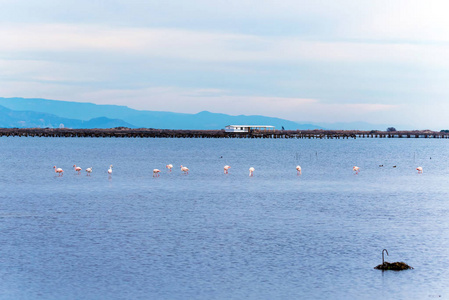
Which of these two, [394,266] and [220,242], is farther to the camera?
[220,242]

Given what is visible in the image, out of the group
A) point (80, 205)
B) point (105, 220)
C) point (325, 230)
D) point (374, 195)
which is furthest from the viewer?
point (374, 195)

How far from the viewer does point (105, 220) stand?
32906mm

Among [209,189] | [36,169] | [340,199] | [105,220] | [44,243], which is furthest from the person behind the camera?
[36,169]

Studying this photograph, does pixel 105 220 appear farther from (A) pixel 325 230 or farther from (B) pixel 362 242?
(B) pixel 362 242

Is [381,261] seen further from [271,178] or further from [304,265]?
[271,178]

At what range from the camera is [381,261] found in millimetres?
23547

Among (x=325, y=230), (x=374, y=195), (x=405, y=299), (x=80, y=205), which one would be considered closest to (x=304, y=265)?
(x=405, y=299)

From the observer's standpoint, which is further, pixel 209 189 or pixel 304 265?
pixel 209 189

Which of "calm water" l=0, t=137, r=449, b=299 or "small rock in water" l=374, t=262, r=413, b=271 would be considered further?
"small rock in water" l=374, t=262, r=413, b=271

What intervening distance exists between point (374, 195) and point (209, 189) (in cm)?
1310

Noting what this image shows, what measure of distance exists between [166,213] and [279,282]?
15.8 meters

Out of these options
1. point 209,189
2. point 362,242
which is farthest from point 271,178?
point 362,242

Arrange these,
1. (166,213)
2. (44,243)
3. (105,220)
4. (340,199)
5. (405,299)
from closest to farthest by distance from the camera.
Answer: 1. (405,299)
2. (44,243)
3. (105,220)
4. (166,213)
5. (340,199)

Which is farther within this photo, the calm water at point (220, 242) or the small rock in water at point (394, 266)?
the small rock in water at point (394, 266)
